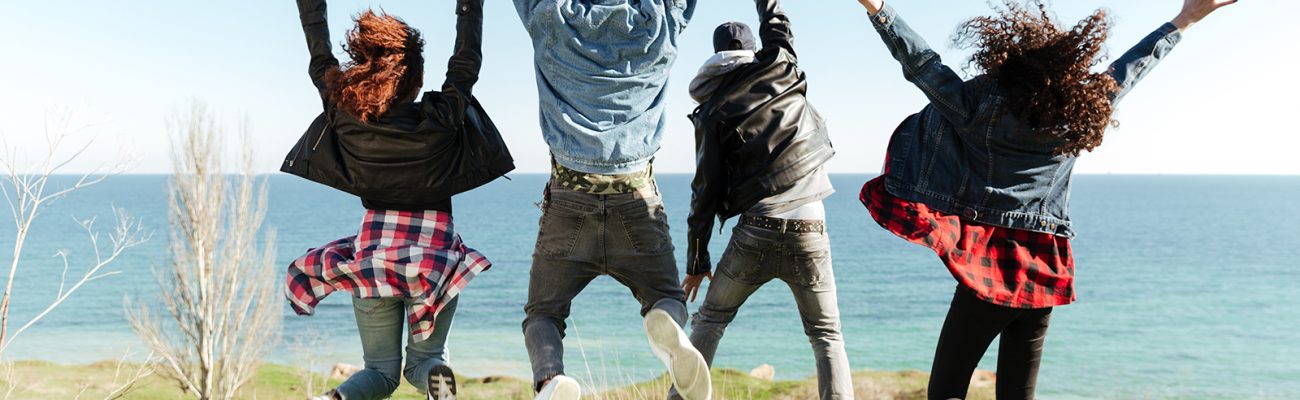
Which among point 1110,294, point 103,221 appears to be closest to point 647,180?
point 1110,294

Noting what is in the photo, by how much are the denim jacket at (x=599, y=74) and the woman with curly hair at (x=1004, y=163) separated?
78cm

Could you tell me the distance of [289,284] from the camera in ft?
10.3

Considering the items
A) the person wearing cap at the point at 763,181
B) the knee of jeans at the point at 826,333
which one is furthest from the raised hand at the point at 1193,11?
the knee of jeans at the point at 826,333

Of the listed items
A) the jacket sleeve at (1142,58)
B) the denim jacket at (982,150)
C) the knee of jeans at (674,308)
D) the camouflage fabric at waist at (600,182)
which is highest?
the jacket sleeve at (1142,58)

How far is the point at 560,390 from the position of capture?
2.66 m

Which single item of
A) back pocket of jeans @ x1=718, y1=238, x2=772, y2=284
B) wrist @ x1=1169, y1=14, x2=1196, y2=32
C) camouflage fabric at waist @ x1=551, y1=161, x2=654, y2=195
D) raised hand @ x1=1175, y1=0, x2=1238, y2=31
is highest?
raised hand @ x1=1175, y1=0, x2=1238, y2=31

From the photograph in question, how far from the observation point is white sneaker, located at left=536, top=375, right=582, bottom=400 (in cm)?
265

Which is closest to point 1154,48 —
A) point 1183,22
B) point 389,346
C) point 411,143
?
point 1183,22

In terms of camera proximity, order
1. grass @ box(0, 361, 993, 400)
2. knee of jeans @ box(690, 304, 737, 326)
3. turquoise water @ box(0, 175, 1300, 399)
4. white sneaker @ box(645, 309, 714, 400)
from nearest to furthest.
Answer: white sneaker @ box(645, 309, 714, 400) → knee of jeans @ box(690, 304, 737, 326) → grass @ box(0, 361, 993, 400) → turquoise water @ box(0, 175, 1300, 399)

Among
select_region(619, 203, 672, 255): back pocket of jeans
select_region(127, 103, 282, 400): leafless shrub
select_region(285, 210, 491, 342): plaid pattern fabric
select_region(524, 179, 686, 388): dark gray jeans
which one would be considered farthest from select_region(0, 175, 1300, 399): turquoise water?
select_region(619, 203, 672, 255): back pocket of jeans

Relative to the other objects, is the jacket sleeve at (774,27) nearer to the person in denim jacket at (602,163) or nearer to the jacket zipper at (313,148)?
the person in denim jacket at (602,163)

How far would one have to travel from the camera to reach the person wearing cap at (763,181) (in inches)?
114

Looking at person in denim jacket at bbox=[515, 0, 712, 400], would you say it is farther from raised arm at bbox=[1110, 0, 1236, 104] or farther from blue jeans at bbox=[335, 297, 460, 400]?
raised arm at bbox=[1110, 0, 1236, 104]

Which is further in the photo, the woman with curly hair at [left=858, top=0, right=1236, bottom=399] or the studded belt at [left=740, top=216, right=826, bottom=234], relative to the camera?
the studded belt at [left=740, top=216, right=826, bottom=234]
